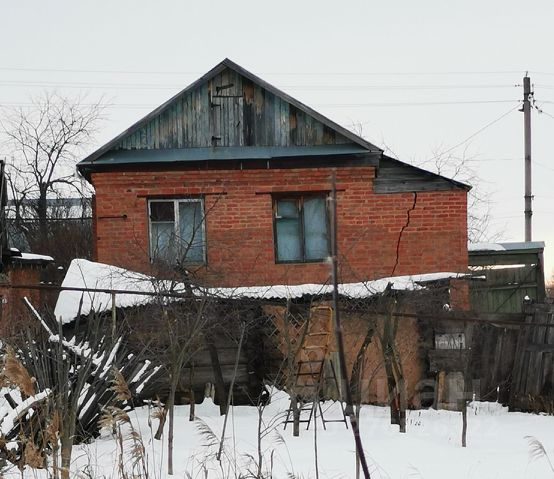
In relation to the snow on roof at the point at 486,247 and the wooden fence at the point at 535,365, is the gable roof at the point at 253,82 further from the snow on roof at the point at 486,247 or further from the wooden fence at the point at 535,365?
the snow on roof at the point at 486,247

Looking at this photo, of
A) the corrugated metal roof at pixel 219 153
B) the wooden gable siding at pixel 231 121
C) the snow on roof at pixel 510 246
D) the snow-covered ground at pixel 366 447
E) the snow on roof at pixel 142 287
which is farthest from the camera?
the snow on roof at pixel 510 246

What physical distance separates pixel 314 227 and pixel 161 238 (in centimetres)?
255

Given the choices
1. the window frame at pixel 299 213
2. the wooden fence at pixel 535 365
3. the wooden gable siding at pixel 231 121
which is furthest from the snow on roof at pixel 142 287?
the wooden gable siding at pixel 231 121

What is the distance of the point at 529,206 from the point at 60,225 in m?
15.6

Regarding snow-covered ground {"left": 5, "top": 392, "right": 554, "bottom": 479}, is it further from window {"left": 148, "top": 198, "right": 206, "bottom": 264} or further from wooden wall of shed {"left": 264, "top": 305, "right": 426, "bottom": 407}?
window {"left": 148, "top": 198, "right": 206, "bottom": 264}

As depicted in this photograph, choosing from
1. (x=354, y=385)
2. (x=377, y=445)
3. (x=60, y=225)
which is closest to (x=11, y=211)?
(x=60, y=225)

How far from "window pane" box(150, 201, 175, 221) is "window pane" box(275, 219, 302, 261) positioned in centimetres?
179

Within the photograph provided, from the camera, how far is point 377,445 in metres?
9.32

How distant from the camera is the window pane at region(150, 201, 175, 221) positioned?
593 inches

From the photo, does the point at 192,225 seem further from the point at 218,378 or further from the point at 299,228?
the point at 218,378

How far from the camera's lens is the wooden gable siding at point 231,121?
15289 mm

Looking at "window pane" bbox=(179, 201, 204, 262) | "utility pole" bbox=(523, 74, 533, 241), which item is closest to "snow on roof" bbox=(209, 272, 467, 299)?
"window pane" bbox=(179, 201, 204, 262)

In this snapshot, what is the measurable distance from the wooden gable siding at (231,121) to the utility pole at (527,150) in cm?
1275

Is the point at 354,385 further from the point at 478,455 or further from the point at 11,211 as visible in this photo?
the point at 11,211
